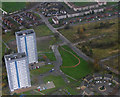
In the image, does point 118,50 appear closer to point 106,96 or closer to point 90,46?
point 90,46

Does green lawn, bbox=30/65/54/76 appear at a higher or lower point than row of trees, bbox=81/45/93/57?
lower

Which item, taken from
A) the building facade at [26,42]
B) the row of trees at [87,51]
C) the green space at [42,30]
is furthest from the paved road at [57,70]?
the green space at [42,30]

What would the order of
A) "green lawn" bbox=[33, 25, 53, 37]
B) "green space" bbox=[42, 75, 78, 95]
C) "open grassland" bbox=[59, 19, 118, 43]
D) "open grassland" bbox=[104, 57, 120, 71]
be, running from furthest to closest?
"green lawn" bbox=[33, 25, 53, 37], "open grassland" bbox=[59, 19, 118, 43], "open grassland" bbox=[104, 57, 120, 71], "green space" bbox=[42, 75, 78, 95]

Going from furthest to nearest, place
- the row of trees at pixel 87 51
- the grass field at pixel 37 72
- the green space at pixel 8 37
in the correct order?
the green space at pixel 8 37 → the row of trees at pixel 87 51 → the grass field at pixel 37 72

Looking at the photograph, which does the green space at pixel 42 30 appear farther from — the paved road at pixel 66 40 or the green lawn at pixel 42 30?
the paved road at pixel 66 40

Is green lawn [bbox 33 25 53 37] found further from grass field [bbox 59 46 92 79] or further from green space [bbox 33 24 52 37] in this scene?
grass field [bbox 59 46 92 79]

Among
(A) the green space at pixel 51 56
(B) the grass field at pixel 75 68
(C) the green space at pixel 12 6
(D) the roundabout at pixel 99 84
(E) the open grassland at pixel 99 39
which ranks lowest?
(D) the roundabout at pixel 99 84

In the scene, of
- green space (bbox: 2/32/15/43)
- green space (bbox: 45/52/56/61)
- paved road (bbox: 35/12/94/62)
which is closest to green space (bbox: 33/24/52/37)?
paved road (bbox: 35/12/94/62)

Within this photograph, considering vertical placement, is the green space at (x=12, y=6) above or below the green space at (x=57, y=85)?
above
